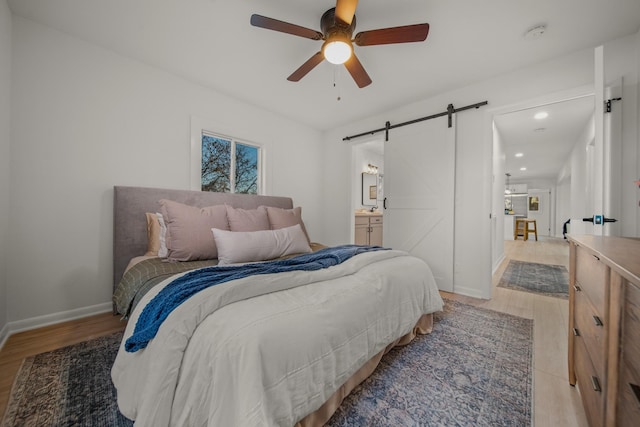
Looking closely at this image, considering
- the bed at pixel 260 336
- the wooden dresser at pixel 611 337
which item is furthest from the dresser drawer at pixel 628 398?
the bed at pixel 260 336

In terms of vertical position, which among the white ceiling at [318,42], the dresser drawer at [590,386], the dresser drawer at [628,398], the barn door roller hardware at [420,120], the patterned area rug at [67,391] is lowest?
the patterned area rug at [67,391]

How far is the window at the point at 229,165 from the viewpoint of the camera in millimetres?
3146

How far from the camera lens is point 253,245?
80.8 inches

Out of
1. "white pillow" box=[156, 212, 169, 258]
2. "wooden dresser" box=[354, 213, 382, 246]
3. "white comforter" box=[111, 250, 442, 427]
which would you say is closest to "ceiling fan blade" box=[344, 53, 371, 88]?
"white comforter" box=[111, 250, 442, 427]

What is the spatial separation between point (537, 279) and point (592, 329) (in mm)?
3343

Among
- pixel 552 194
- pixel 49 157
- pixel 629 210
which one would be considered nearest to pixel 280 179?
pixel 49 157

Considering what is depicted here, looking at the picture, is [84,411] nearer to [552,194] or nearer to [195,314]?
[195,314]

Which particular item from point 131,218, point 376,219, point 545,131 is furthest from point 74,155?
point 545,131

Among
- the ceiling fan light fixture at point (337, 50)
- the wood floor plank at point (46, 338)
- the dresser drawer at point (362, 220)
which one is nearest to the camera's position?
the wood floor plank at point (46, 338)

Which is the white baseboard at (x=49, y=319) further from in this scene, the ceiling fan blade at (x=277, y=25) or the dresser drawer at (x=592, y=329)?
the dresser drawer at (x=592, y=329)

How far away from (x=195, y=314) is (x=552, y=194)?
43.3 ft

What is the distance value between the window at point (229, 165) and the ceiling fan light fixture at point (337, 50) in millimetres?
1950

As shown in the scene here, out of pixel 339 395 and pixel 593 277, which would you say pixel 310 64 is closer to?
pixel 593 277

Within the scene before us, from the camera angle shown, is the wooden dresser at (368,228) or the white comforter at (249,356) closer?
the white comforter at (249,356)
